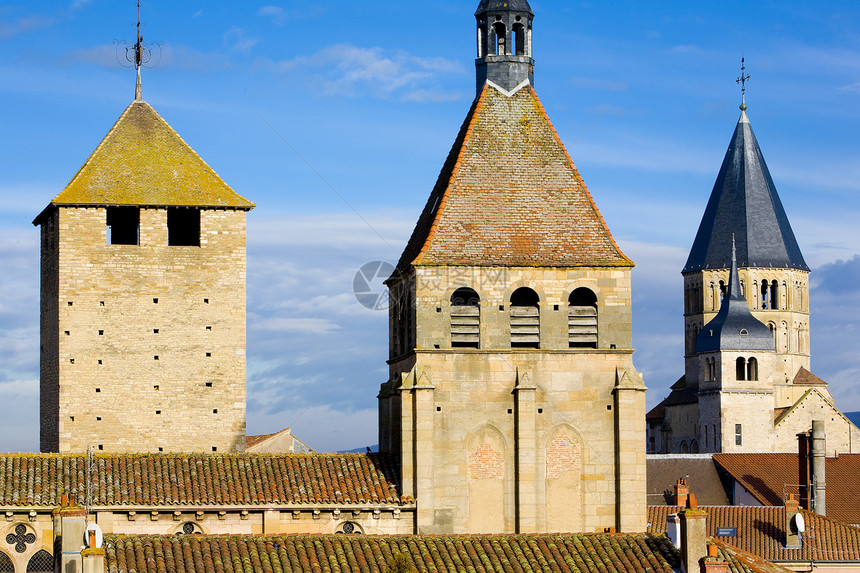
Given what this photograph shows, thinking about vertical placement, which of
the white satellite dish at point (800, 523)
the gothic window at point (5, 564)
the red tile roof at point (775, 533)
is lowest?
the red tile roof at point (775, 533)

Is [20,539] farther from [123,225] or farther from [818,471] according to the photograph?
[818,471]

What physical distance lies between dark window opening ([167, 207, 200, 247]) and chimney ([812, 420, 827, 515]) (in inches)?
1395

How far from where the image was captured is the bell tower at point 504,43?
134 ft

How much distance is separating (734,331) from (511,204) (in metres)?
79.1

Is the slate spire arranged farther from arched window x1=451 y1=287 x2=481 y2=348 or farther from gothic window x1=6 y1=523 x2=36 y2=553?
gothic window x1=6 y1=523 x2=36 y2=553

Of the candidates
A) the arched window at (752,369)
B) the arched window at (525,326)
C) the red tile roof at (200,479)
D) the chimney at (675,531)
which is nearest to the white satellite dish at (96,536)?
the red tile roof at (200,479)

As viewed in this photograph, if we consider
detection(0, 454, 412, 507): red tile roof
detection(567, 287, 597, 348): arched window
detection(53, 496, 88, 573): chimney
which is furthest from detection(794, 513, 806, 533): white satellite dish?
detection(53, 496, 88, 573): chimney

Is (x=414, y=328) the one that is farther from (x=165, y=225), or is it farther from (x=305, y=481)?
(x=165, y=225)

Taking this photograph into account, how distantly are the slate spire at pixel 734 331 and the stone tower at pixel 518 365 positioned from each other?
3054 inches

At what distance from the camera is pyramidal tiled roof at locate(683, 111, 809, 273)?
404 ft

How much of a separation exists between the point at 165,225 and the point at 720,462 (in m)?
44.0

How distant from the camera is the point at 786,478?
7681cm

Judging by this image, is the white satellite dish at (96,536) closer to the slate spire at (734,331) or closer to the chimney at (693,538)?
the chimney at (693,538)

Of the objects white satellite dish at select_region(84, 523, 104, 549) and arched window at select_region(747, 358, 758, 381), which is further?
arched window at select_region(747, 358, 758, 381)
